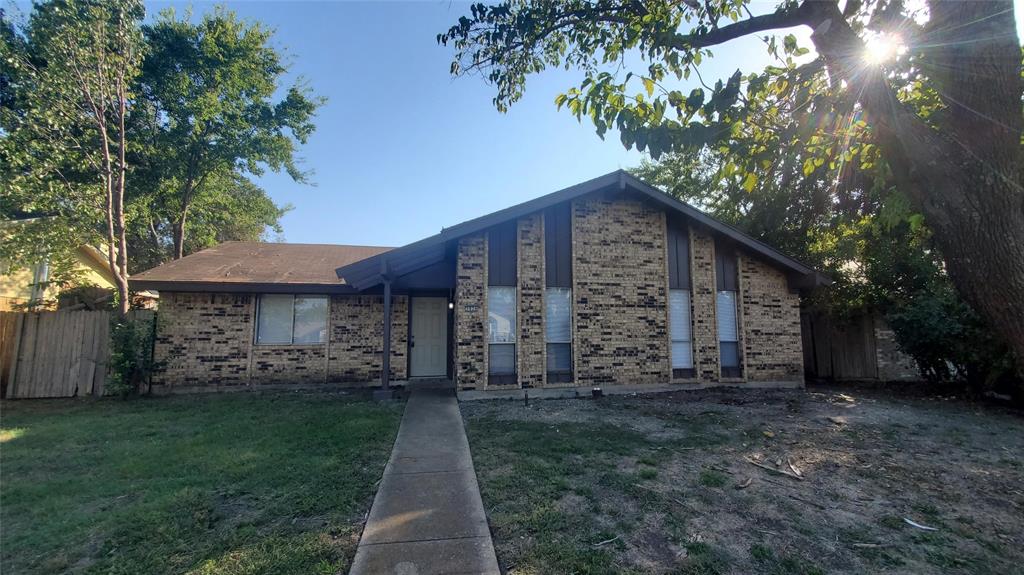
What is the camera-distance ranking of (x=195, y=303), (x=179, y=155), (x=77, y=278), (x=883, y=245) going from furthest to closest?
(x=179, y=155) < (x=77, y=278) < (x=883, y=245) < (x=195, y=303)

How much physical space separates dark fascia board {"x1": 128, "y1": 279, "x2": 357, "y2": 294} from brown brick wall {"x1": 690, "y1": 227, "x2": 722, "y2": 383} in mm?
8569

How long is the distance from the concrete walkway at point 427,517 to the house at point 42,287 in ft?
43.2

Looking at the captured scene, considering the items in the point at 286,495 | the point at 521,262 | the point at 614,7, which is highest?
the point at 614,7

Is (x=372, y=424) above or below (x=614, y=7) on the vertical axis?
below

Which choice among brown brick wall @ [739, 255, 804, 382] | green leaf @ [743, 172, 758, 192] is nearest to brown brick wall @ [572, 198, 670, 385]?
brown brick wall @ [739, 255, 804, 382]

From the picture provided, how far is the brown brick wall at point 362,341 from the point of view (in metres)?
11.2

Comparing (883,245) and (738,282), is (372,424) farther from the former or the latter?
(883,245)

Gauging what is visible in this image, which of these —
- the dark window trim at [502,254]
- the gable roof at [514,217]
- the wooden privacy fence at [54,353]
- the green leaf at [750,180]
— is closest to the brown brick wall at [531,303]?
the dark window trim at [502,254]

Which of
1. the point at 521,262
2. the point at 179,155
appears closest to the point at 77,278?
the point at 179,155

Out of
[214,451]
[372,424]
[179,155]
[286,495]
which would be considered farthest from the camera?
[179,155]

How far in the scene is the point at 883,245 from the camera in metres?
11.7

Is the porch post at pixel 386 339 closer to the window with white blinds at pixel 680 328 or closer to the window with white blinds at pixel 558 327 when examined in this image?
the window with white blinds at pixel 558 327

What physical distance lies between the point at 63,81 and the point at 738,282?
1633 centimetres

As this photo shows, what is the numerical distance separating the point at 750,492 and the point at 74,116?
15045 mm
